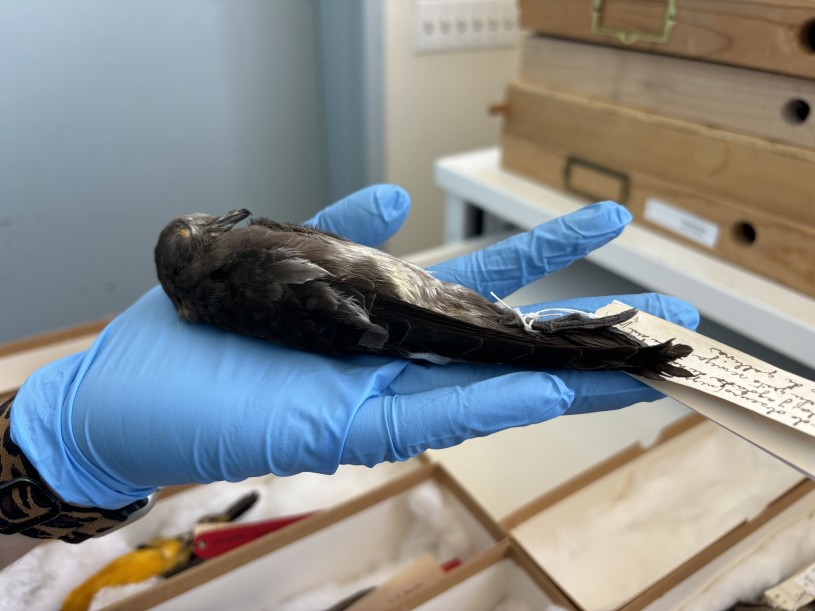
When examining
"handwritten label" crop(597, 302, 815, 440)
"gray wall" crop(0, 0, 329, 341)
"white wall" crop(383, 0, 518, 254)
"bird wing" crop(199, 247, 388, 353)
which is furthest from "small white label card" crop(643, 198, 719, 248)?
"gray wall" crop(0, 0, 329, 341)

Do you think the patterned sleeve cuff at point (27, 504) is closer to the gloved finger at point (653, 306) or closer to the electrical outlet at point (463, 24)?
the gloved finger at point (653, 306)

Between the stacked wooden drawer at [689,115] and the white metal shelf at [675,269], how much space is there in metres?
0.03

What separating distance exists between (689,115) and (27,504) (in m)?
1.07

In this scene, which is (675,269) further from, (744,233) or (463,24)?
(463,24)

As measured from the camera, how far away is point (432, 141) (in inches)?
70.2

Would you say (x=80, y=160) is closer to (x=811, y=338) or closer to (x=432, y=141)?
(x=432, y=141)

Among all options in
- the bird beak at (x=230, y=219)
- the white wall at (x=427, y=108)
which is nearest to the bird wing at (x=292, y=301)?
the bird beak at (x=230, y=219)

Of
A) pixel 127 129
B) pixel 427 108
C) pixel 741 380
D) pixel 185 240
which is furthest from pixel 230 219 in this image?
pixel 427 108

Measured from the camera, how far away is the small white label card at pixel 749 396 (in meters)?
0.50

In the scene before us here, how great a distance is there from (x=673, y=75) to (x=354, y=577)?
931 mm

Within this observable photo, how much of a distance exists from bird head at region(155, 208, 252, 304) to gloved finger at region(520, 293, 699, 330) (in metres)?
0.40

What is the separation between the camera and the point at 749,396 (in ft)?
1.71

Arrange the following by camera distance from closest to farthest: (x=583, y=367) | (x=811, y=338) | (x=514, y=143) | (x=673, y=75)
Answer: (x=583, y=367) < (x=811, y=338) < (x=673, y=75) < (x=514, y=143)

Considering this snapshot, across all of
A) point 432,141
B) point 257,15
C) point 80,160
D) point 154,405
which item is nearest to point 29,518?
point 154,405
